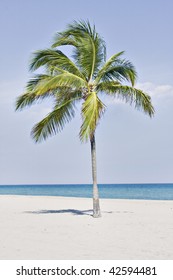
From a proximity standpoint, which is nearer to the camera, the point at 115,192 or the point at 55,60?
the point at 55,60

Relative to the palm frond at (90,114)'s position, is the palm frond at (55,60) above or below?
above

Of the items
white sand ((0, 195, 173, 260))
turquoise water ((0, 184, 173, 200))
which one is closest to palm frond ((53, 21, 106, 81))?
white sand ((0, 195, 173, 260))

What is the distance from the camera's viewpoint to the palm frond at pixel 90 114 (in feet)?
47.3

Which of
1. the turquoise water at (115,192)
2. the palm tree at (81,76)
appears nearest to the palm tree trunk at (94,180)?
the palm tree at (81,76)

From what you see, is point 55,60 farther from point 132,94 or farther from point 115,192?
point 115,192

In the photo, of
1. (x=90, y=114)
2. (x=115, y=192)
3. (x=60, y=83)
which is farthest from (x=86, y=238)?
(x=115, y=192)

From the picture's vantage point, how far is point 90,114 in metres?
14.6

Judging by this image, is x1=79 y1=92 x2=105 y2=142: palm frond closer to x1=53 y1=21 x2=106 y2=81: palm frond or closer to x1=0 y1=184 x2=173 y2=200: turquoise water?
x1=53 y1=21 x2=106 y2=81: palm frond

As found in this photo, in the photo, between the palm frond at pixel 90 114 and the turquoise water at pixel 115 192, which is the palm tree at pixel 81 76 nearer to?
the palm frond at pixel 90 114

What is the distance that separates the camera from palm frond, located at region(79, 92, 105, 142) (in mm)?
14407

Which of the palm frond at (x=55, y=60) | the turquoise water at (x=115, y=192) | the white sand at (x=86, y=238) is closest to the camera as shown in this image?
the white sand at (x=86, y=238)

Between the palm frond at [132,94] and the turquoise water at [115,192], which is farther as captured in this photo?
the turquoise water at [115,192]
